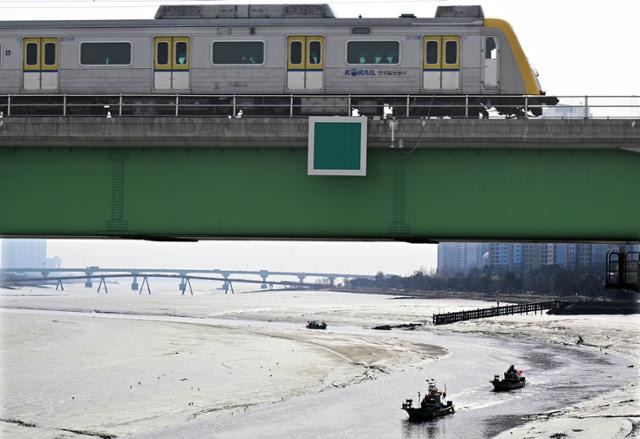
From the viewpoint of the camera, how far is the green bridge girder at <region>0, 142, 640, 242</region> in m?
25.8

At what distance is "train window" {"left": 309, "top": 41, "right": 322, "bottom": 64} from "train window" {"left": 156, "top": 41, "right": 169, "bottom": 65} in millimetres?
5714

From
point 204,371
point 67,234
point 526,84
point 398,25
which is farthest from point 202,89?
point 204,371

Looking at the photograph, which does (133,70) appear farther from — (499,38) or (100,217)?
(499,38)

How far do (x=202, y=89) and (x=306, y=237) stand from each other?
11.4m

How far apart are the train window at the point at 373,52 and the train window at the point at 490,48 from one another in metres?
3.41

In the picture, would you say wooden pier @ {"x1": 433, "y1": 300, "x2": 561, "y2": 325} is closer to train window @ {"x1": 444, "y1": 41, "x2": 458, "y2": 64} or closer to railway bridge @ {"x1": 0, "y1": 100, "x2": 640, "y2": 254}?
train window @ {"x1": 444, "y1": 41, "x2": 458, "y2": 64}

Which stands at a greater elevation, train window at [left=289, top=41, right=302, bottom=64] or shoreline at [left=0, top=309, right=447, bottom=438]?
train window at [left=289, top=41, right=302, bottom=64]

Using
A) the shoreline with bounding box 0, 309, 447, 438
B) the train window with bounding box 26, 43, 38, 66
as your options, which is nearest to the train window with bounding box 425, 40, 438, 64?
the train window with bounding box 26, 43, 38, 66

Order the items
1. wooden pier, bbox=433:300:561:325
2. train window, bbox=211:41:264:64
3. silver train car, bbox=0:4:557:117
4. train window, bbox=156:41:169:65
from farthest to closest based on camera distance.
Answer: wooden pier, bbox=433:300:561:325
train window, bbox=156:41:169:65
train window, bbox=211:41:264:64
silver train car, bbox=0:4:557:117

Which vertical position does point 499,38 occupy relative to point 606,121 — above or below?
above

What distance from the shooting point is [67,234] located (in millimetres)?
27344

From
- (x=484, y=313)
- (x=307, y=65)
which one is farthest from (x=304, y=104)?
(x=484, y=313)

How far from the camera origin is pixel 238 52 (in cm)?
3553

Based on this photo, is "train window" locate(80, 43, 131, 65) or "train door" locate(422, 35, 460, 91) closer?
"train door" locate(422, 35, 460, 91)
